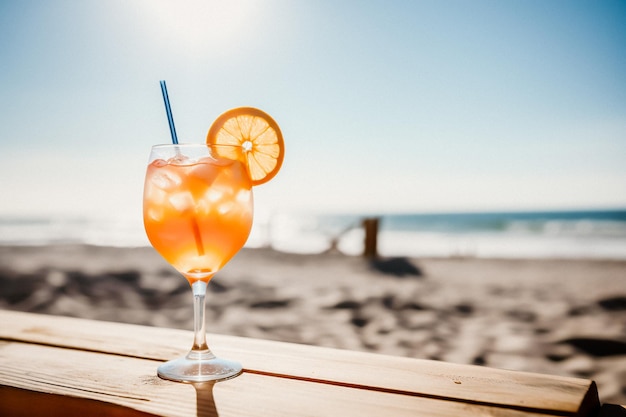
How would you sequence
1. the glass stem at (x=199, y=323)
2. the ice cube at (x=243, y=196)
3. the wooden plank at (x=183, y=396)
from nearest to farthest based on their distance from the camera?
1. the wooden plank at (x=183, y=396)
2. the glass stem at (x=199, y=323)
3. the ice cube at (x=243, y=196)

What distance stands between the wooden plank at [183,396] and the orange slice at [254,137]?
637 millimetres

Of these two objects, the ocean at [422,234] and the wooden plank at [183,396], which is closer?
the wooden plank at [183,396]

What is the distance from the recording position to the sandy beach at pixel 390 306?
449 cm

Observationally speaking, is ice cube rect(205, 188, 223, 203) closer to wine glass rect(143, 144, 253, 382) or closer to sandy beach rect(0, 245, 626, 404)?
wine glass rect(143, 144, 253, 382)

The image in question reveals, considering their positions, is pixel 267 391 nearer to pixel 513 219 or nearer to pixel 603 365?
pixel 603 365

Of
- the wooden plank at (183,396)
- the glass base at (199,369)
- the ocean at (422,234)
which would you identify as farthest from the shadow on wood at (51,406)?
the ocean at (422,234)

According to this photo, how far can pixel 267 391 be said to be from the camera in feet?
3.66

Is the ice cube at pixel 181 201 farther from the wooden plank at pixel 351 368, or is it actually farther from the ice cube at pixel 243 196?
the wooden plank at pixel 351 368

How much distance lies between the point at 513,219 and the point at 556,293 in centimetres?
3046

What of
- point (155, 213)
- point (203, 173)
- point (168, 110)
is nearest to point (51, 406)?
point (155, 213)

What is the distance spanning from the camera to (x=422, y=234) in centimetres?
3131

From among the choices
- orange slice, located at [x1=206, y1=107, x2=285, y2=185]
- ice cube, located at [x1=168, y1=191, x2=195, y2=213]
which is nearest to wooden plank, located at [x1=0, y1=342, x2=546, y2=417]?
ice cube, located at [x1=168, y1=191, x2=195, y2=213]

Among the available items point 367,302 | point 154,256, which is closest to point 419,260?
point 367,302

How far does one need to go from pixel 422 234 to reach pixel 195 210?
3082 centimetres
